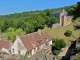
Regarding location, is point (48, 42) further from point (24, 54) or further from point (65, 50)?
point (24, 54)

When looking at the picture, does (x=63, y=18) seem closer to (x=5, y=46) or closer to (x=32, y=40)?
(x=32, y=40)

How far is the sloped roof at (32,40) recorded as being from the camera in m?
40.0

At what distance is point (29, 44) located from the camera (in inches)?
1599

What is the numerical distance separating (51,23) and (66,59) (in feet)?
113

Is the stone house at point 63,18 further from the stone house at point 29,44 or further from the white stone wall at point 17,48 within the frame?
the white stone wall at point 17,48

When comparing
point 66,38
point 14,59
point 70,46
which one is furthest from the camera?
point 66,38

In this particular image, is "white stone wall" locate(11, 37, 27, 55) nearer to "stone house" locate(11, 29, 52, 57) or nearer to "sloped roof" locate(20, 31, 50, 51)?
"stone house" locate(11, 29, 52, 57)

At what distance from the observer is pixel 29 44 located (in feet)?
133

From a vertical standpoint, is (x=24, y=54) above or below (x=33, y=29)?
below

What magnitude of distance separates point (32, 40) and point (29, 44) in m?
2.44

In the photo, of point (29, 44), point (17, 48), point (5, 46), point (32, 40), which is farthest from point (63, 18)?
point (17, 48)

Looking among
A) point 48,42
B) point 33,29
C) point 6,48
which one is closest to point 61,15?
point 33,29

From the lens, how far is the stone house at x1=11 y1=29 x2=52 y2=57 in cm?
3909

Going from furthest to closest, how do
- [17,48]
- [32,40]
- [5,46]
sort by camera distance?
[5,46], [32,40], [17,48]
